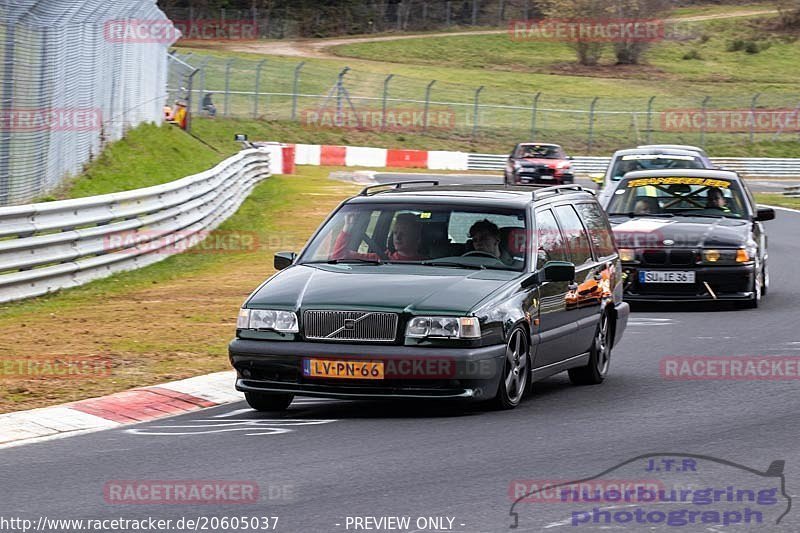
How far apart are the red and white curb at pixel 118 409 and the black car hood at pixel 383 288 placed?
1013 millimetres

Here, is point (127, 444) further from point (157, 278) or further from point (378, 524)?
point (157, 278)

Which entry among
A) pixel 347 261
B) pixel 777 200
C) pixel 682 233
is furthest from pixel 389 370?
pixel 777 200

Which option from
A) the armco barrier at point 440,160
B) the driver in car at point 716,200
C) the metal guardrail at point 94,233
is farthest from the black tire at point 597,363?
the armco barrier at point 440,160

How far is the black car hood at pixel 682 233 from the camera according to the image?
15.6 metres

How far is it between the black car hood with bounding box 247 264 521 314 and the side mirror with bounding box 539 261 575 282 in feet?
0.88

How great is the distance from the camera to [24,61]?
58.1 feet

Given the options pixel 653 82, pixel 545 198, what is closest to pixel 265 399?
pixel 545 198

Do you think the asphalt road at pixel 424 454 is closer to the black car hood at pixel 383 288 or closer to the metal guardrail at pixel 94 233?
the black car hood at pixel 383 288

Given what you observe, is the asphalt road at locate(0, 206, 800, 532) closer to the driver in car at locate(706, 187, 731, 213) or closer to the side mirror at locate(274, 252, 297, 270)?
the side mirror at locate(274, 252, 297, 270)

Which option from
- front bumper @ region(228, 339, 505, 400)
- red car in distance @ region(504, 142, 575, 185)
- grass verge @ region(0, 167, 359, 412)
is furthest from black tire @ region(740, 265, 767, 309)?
red car in distance @ region(504, 142, 575, 185)

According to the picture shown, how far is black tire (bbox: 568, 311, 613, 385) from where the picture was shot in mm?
10453

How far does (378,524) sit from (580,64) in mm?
82049

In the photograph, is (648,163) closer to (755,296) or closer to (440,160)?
(755,296)

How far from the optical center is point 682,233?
617 inches
